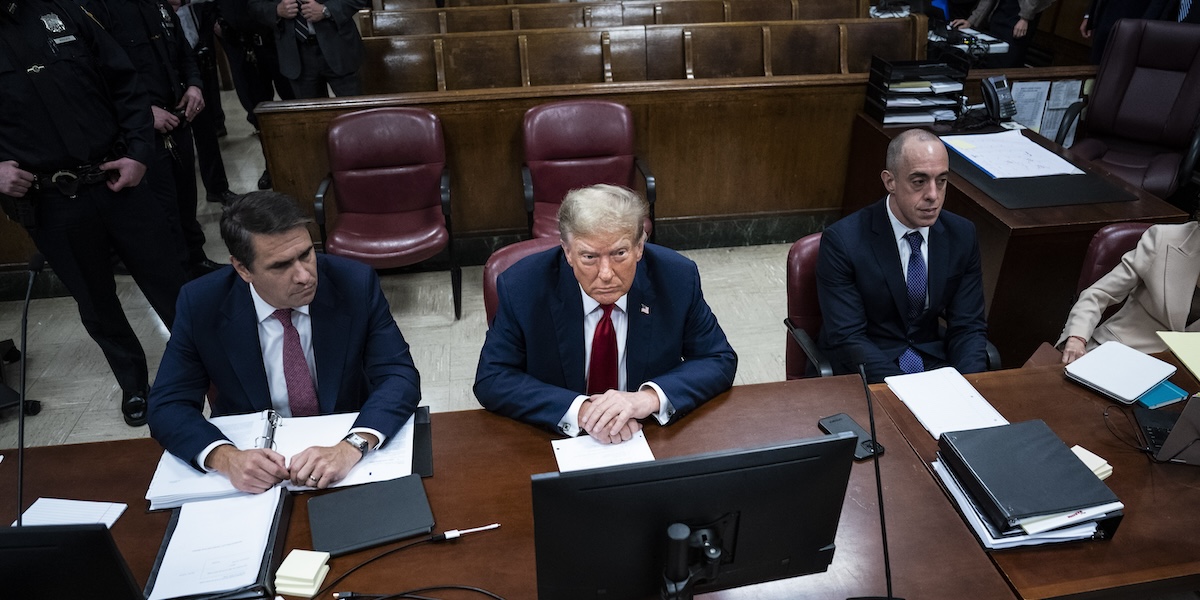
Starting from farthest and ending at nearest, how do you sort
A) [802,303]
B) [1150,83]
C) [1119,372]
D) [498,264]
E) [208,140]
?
[208,140]
[1150,83]
[802,303]
[498,264]
[1119,372]

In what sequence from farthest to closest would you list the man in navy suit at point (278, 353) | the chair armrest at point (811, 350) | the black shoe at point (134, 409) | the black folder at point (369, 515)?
the black shoe at point (134, 409) → the chair armrest at point (811, 350) → the man in navy suit at point (278, 353) → the black folder at point (369, 515)

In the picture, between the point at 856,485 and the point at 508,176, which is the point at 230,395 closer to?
the point at 856,485

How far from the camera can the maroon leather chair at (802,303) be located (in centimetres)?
251

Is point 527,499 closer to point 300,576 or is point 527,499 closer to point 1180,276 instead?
point 300,576

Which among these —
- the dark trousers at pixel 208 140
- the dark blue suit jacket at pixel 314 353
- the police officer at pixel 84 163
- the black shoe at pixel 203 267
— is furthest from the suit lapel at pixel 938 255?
the dark trousers at pixel 208 140

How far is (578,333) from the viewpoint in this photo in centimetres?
204

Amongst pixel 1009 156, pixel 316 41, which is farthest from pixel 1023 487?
pixel 316 41

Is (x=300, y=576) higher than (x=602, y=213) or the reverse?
the reverse

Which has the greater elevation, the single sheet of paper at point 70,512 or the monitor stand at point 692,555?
the monitor stand at point 692,555

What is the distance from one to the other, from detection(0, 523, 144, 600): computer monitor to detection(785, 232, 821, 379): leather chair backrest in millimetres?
Answer: 1955

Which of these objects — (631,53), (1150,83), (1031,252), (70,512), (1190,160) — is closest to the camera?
(70,512)

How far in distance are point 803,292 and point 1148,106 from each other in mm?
2835

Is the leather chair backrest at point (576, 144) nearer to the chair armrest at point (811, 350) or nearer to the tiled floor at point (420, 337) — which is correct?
the tiled floor at point (420, 337)

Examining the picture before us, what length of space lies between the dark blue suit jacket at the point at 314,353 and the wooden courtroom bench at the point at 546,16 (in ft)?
10.5
